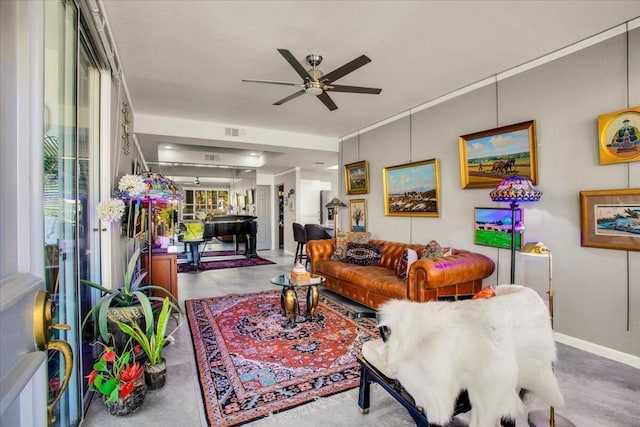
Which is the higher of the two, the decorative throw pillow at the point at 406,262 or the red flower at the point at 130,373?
the decorative throw pillow at the point at 406,262

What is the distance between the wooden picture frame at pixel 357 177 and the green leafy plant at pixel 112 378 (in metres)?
4.53

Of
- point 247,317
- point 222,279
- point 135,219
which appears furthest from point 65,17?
point 222,279

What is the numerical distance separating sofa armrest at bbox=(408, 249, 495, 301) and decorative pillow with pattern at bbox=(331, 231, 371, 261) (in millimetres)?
→ 1766

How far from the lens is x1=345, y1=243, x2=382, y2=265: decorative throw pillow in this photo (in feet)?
15.1

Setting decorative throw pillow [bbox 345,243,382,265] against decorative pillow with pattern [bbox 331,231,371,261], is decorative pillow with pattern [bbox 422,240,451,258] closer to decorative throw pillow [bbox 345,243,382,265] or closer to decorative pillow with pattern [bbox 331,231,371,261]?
decorative throw pillow [bbox 345,243,382,265]

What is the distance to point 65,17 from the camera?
1.69 meters

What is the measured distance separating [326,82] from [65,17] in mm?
1874

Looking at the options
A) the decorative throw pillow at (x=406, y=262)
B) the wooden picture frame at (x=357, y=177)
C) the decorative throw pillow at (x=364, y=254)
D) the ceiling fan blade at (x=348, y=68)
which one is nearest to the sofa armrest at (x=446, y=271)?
the decorative throw pillow at (x=406, y=262)

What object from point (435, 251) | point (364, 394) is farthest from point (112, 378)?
point (435, 251)

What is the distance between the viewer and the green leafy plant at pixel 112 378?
1.85m

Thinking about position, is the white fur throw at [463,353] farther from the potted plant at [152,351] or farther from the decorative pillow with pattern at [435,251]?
the decorative pillow with pattern at [435,251]

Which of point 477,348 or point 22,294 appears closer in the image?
point 22,294

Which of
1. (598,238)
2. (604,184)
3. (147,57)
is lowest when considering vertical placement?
(598,238)

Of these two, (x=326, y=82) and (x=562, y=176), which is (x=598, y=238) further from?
(x=326, y=82)
